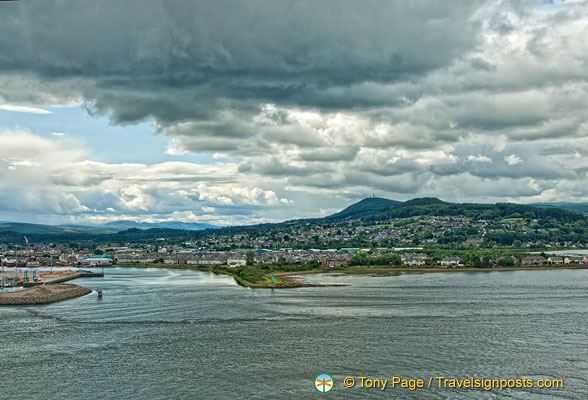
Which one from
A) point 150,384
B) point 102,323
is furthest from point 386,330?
point 102,323

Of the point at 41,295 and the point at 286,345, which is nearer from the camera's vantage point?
the point at 286,345

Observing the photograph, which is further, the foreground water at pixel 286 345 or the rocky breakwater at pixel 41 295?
the rocky breakwater at pixel 41 295

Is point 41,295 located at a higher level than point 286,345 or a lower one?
lower

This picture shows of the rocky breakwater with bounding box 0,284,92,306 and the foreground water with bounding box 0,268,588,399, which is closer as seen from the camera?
the foreground water with bounding box 0,268,588,399
